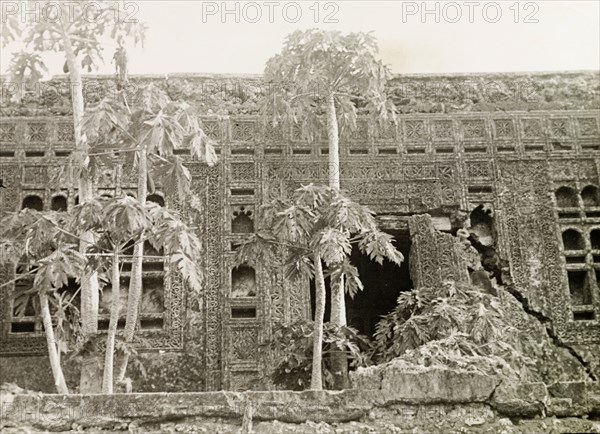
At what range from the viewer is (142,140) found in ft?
25.3

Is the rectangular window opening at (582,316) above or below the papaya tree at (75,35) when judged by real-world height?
below

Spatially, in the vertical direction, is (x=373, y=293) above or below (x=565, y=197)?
below

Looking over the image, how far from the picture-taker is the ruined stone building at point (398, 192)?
10469mm

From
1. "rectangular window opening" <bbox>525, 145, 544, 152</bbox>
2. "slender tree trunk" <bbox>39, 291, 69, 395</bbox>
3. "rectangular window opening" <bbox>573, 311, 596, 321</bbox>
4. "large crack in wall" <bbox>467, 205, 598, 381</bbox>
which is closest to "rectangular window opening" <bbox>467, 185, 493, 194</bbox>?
"large crack in wall" <bbox>467, 205, 598, 381</bbox>

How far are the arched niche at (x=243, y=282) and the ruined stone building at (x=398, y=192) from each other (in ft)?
0.06

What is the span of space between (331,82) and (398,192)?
6.67 ft

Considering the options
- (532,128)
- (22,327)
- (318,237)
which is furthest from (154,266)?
(532,128)

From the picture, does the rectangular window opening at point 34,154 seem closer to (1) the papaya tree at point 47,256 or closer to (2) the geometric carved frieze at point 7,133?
(2) the geometric carved frieze at point 7,133

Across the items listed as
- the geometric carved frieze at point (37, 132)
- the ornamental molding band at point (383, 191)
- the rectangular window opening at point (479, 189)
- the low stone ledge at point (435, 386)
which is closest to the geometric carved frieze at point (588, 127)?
the ornamental molding band at point (383, 191)

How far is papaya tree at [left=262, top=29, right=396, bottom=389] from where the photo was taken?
948 cm

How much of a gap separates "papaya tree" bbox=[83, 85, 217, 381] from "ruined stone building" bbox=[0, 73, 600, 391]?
233 centimetres

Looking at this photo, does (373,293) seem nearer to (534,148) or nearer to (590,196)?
(534,148)

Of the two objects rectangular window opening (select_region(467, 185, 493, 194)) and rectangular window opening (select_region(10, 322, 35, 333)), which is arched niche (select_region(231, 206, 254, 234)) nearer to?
rectangular window opening (select_region(10, 322, 35, 333))

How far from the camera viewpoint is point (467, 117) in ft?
38.1
